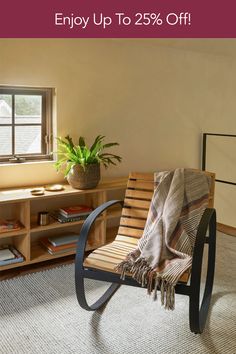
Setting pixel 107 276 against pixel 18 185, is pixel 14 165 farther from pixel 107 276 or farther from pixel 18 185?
pixel 107 276

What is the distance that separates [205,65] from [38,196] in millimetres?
2503

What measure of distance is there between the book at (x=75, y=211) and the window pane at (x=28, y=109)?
81 centimetres

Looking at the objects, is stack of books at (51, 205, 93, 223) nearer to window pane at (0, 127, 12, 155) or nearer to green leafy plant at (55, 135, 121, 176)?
green leafy plant at (55, 135, 121, 176)

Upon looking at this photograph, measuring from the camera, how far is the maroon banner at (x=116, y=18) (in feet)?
8.88

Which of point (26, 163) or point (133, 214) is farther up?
point (26, 163)

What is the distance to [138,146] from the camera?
12.6 feet

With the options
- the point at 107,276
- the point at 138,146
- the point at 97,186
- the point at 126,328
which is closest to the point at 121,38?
the point at 138,146

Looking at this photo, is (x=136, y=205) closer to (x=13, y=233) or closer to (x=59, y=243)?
(x=59, y=243)

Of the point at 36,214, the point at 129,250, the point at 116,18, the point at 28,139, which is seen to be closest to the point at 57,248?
the point at 36,214

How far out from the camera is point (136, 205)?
286cm

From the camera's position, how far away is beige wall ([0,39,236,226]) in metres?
3.17

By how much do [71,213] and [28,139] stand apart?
770 mm

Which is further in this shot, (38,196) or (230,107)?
(230,107)

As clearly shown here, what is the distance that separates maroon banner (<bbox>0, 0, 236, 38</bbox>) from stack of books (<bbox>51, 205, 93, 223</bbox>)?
1452mm
